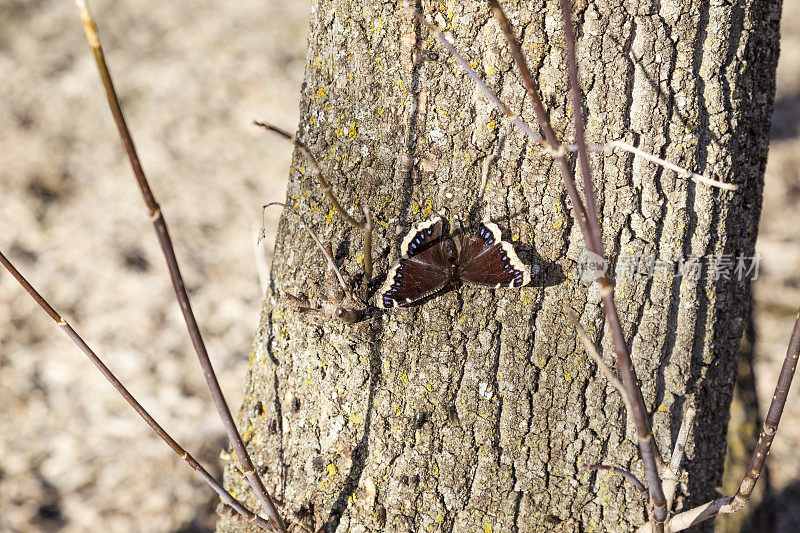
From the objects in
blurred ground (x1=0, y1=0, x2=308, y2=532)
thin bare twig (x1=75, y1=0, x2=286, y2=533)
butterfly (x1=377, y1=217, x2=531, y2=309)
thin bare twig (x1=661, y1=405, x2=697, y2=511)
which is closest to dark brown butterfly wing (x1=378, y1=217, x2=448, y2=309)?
butterfly (x1=377, y1=217, x2=531, y2=309)

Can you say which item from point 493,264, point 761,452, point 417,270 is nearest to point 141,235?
point 417,270

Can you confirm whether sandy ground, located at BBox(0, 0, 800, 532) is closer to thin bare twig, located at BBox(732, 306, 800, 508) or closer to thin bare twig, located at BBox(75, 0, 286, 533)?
thin bare twig, located at BBox(75, 0, 286, 533)

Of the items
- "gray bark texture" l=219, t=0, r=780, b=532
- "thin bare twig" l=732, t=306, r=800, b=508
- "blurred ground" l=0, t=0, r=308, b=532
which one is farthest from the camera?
"blurred ground" l=0, t=0, r=308, b=532

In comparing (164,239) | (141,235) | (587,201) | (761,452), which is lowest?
(761,452)

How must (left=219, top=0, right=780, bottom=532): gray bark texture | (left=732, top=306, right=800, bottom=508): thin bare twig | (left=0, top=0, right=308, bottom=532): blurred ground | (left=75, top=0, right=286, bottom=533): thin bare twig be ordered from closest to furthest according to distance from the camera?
1. (left=75, top=0, right=286, bottom=533): thin bare twig
2. (left=732, top=306, right=800, bottom=508): thin bare twig
3. (left=219, top=0, right=780, bottom=532): gray bark texture
4. (left=0, top=0, right=308, bottom=532): blurred ground

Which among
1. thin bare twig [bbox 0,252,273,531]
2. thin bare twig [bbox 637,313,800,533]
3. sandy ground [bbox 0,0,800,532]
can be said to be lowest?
thin bare twig [bbox 637,313,800,533]

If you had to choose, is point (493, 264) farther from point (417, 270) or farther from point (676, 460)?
point (676, 460)
